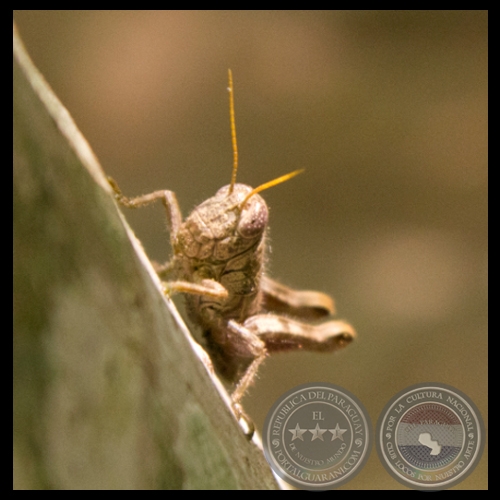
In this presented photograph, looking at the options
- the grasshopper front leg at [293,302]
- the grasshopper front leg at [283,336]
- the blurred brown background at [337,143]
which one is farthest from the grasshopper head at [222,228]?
the blurred brown background at [337,143]

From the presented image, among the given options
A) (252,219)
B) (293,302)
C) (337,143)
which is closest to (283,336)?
(293,302)

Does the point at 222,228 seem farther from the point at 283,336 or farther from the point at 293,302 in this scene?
the point at 293,302

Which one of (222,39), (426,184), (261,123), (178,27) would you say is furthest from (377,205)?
(178,27)

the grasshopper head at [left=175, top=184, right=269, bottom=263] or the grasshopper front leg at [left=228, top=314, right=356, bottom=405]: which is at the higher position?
the grasshopper head at [left=175, top=184, right=269, bottom=263]

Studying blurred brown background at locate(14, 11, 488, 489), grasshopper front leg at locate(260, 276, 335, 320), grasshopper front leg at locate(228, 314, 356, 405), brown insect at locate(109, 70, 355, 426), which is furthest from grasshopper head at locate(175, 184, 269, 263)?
blurred brown background at locate(14, 11, 488, 489)

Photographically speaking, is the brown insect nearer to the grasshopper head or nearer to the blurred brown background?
the grasshopper head

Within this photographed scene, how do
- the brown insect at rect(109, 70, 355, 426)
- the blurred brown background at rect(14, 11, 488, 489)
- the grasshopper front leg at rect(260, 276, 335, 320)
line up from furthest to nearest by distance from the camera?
→ the blurred brown background at rect(14, 11, 488, 489) → the grasshopper front leg at rect(260, 276, 335, 320) → the brown insect at rect(109, 70, 355, 426)

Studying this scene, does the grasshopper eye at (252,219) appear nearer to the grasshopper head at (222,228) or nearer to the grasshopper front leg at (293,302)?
the grasshopper head at (222,228)

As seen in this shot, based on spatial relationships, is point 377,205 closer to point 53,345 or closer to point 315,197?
point 315,197
